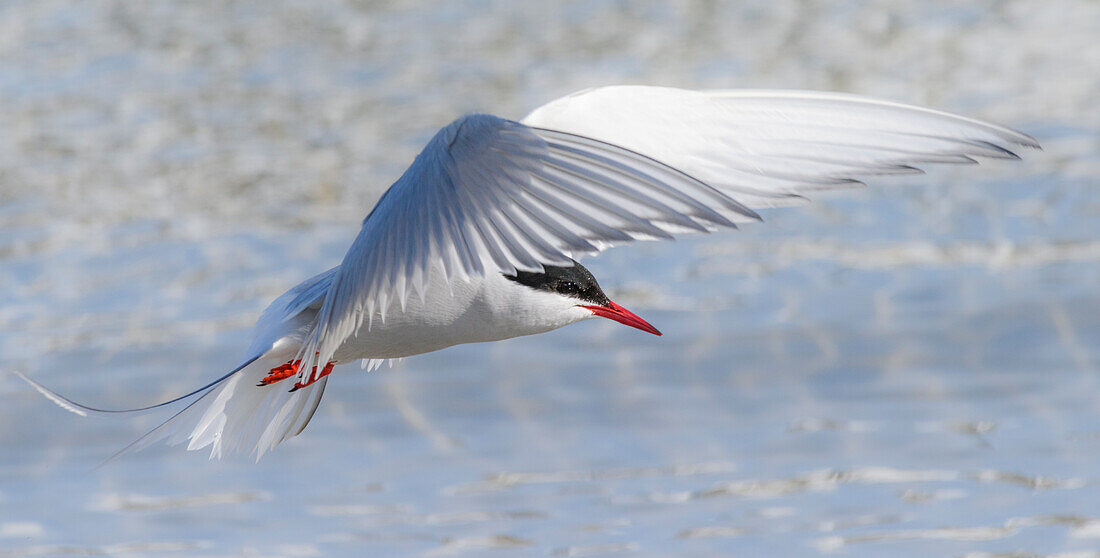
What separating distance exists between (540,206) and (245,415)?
1.13 metres

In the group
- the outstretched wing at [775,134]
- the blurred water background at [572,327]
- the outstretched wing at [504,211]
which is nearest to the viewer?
the outstretched wing at [504,211]

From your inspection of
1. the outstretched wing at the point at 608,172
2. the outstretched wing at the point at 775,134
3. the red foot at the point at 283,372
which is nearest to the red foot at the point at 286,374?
the red foot at the point at 283,372

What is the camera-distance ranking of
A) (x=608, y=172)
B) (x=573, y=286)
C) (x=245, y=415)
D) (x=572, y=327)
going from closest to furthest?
(x=608, y=172), (x=573, y=286), (x=245, y=415), (x=572, y=327)

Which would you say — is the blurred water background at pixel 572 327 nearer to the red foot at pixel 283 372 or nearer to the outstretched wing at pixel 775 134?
the red foot at pixel 283 372

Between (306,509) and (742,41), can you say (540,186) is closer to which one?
(306,509)

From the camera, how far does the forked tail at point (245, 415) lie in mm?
2961

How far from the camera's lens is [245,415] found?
3020 mm

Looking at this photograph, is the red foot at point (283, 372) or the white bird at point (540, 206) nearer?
the white bird at point (540, 206)

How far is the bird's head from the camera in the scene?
263cm

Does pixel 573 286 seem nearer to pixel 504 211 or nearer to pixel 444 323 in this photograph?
pixel 444 323

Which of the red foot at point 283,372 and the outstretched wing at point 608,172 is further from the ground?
the outstretched wing at point 608,172

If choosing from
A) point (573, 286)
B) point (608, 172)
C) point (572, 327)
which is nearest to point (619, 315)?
point (573, 286)

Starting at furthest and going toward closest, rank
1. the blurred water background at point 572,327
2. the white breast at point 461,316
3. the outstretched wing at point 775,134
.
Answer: the blurred water background at point 572,327 → the white breast at point 461,316 → the outstretched wing at point 775,134

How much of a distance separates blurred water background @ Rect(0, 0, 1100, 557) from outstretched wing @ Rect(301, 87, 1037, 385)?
80.5 inches
